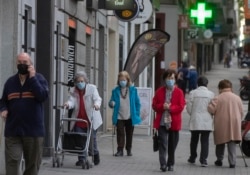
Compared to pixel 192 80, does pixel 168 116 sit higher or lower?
lower

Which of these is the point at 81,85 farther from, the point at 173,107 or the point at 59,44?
the point at 59,44

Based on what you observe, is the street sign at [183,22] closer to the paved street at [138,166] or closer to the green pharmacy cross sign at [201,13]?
the green pharmacy cross sign at [201,13]

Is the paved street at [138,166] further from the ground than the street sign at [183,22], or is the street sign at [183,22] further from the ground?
the street sign at [183,22]

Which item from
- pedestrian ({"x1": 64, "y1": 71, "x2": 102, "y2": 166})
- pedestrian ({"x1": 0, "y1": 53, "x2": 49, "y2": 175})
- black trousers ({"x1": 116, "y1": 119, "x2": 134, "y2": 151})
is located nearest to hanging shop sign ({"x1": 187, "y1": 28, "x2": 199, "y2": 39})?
black trousers ({"x1": 116, "y1": 119, "x2": 134, "y2": 151})

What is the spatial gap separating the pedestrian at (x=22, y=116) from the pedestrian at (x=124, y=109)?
6.58 metres

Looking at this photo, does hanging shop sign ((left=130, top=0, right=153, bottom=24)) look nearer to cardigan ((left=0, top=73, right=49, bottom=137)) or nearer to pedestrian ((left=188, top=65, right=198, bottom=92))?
cardigan ((left=0, top=73, right=49, bottom=137))

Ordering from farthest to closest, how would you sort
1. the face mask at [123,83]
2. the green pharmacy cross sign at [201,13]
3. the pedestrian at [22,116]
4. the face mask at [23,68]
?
the green pharmacy cross sign at [201,13] < the face mask at [123,83] < the pedestrian at [22,116] < the face mask at [23,68]

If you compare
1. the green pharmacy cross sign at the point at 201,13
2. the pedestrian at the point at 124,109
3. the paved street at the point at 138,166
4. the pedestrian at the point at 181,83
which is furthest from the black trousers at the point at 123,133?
the pedestrian at the point at 181,83

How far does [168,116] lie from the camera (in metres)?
15.1

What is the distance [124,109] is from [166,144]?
257cm

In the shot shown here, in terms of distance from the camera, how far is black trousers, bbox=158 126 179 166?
15156mm

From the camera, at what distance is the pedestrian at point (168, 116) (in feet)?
49.6

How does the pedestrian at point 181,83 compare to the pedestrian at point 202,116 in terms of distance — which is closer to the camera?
the pedestrian at point 202,116

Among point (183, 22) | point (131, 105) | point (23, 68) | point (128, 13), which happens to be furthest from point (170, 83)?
point (183, 22)
